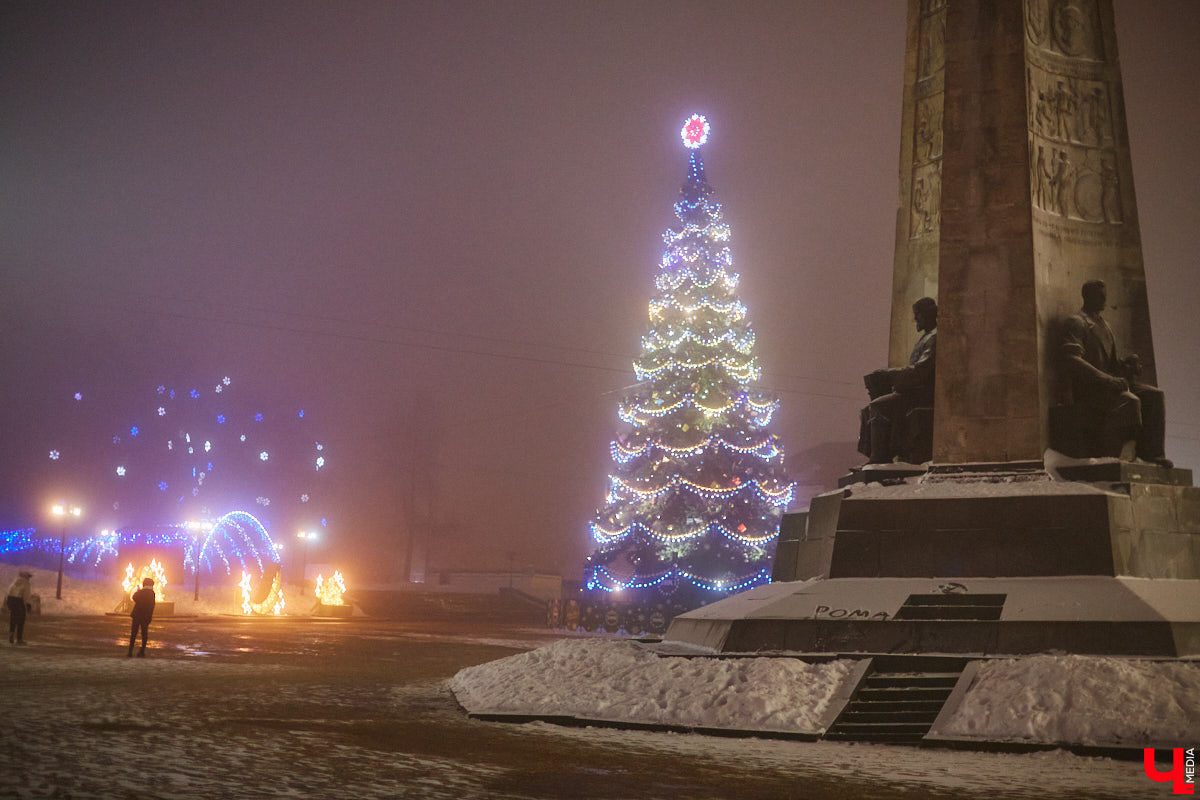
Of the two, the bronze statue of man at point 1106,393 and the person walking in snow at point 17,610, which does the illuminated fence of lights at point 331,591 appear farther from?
the bronze statue of man at point 1106,393

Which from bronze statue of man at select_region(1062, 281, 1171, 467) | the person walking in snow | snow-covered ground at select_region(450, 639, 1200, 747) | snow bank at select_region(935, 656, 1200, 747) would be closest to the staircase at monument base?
snow-covered ground at select_region(450, 639, 1200, 747)

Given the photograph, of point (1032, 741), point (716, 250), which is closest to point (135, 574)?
point (716, 250)

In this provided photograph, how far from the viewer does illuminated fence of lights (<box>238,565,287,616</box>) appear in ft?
135

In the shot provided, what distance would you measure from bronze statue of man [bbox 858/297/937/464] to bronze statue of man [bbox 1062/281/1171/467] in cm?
173

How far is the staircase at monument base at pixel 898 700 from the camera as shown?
10.2 m

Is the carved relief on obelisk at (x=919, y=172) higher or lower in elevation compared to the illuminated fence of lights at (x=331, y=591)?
higher

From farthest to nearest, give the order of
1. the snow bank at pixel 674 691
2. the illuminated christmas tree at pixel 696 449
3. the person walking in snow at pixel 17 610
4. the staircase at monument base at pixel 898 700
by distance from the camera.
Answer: the illuminated christmas tree at pixel 696 449 < the person walking in snow at pixel 17 610 < the snow bank at pixel 674 691 < the staircase at monument base at pixel 898 700

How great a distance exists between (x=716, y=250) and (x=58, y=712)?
2637 centimetres

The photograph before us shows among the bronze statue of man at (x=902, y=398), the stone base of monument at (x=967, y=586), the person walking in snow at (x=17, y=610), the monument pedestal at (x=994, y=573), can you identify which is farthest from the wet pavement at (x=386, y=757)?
the person walking in snow at (x=17, y=610)

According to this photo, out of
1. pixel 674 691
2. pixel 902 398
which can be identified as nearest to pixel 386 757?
pixel 674 691

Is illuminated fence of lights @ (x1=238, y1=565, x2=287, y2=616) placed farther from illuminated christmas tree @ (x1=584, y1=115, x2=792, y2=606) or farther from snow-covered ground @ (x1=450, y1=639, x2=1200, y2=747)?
snow-covered ground @ (x1=450, y1=639, x2=1200, y2=747)

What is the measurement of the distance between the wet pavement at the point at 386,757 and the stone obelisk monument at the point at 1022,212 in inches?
233

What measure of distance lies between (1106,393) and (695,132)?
80.8ft

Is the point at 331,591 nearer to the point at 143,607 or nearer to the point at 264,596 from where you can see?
the point at 264,596
